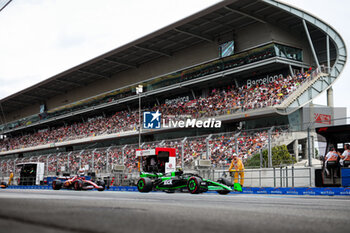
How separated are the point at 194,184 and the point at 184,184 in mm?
1058

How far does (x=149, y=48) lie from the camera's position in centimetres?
3856

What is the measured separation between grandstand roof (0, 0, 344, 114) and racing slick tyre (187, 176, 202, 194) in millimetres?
17733

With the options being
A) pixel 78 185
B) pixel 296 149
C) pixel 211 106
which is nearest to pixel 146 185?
pixel 78 185

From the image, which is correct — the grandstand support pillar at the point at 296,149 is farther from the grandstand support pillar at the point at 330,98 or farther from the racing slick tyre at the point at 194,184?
the grandstand support pillar at the point at 330,98

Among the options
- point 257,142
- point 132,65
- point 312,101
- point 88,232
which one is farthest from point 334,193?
point 132,65

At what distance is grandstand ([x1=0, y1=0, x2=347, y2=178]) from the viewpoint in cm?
2858

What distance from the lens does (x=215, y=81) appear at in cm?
3556

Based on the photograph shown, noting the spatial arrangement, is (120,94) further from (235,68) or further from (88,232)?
(88,232)

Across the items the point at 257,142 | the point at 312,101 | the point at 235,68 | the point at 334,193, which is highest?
the point at 235,68

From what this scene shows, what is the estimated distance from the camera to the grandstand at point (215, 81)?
2858cm

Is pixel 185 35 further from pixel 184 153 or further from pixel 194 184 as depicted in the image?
pixel 194 184

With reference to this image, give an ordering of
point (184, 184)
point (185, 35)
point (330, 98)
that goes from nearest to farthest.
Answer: point (184, 184), point (330, 98), point (185, 35)

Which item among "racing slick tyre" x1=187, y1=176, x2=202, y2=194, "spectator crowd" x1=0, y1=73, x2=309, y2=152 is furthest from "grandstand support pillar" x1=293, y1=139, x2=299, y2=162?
"racing slick tyre" x1=187, y1=176, x2=202, y2=194

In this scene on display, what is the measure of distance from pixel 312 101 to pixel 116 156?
1531cm
